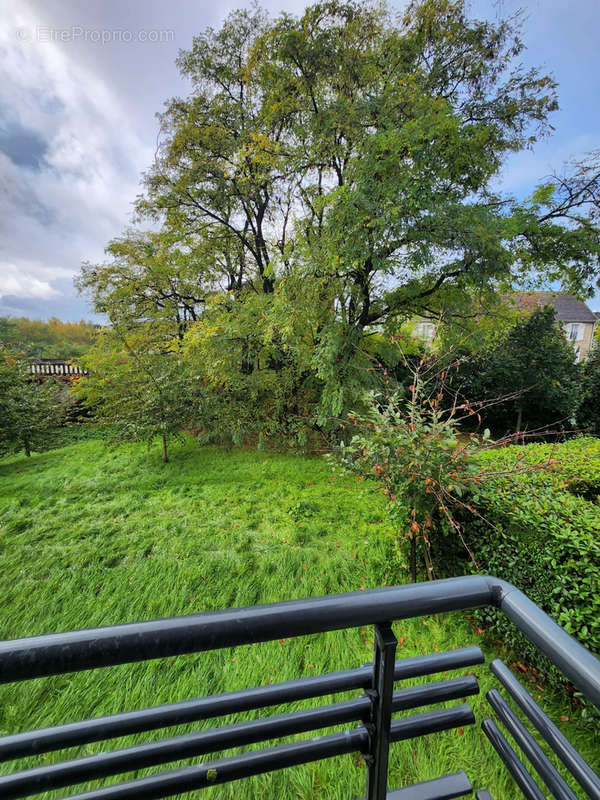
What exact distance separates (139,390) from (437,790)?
19.4 feet

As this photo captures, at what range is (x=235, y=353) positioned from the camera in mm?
6426

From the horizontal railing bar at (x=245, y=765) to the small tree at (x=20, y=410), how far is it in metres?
7.26

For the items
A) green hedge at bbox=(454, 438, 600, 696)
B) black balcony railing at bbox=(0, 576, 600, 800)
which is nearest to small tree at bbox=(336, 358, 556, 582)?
green hedge at bbox=(454, 438, 600, 696)

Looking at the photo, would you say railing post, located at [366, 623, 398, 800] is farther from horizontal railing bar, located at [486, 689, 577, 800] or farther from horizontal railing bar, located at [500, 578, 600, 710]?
horizontal railing bar, located at [486, 689, 577, 800]

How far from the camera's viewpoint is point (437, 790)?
0.83 metres

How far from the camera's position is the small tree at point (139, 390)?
17.9 feet

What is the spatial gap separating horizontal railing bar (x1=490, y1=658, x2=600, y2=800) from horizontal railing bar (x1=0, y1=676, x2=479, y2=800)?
0.67 feet

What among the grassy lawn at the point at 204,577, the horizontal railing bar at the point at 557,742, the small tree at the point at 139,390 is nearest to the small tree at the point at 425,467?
the grassy lawn at the point at 204,577

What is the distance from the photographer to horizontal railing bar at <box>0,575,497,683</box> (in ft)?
1.42

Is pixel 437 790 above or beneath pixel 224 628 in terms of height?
beneath

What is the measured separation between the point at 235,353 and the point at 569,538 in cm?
574

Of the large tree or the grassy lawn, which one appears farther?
the large tree

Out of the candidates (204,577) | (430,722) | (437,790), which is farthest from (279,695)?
(204,577)

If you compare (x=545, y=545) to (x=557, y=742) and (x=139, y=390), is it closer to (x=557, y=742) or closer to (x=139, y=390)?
(x=557, y=742)
